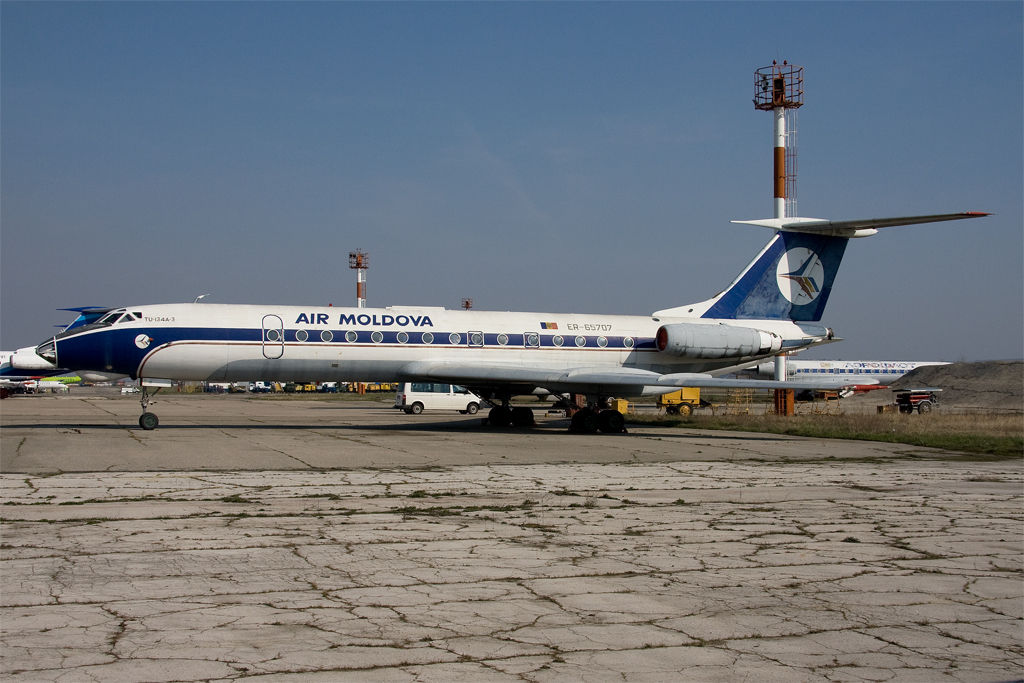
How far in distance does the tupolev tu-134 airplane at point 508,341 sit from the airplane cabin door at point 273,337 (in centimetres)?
3

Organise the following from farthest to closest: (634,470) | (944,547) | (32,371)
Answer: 1. (32,371)
2. (634,470)
3. (944,547)

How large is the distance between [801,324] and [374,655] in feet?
A: 84.1

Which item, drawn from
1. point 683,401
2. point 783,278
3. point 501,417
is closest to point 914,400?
point 683,401

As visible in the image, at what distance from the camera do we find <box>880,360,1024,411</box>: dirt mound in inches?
1977

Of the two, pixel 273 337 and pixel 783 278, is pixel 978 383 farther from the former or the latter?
pixel 273 337

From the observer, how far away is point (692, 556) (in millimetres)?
7688

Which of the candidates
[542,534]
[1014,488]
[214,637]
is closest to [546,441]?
[1014,488]

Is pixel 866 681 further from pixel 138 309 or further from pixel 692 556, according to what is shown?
pixel 138 309

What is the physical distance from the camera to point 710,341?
26.1m

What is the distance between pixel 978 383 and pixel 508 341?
41488mm

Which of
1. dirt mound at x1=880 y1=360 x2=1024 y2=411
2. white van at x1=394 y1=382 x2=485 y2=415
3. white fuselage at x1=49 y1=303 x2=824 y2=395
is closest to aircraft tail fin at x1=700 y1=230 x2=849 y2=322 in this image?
white fuselage at x1=49 y1=303 x2=824 y2=395

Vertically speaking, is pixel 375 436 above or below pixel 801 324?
below

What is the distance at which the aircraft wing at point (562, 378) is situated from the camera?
23.4 meters

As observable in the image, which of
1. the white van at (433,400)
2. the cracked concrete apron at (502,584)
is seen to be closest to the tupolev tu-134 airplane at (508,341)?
→ the cracked concrete apron at (502,584)
